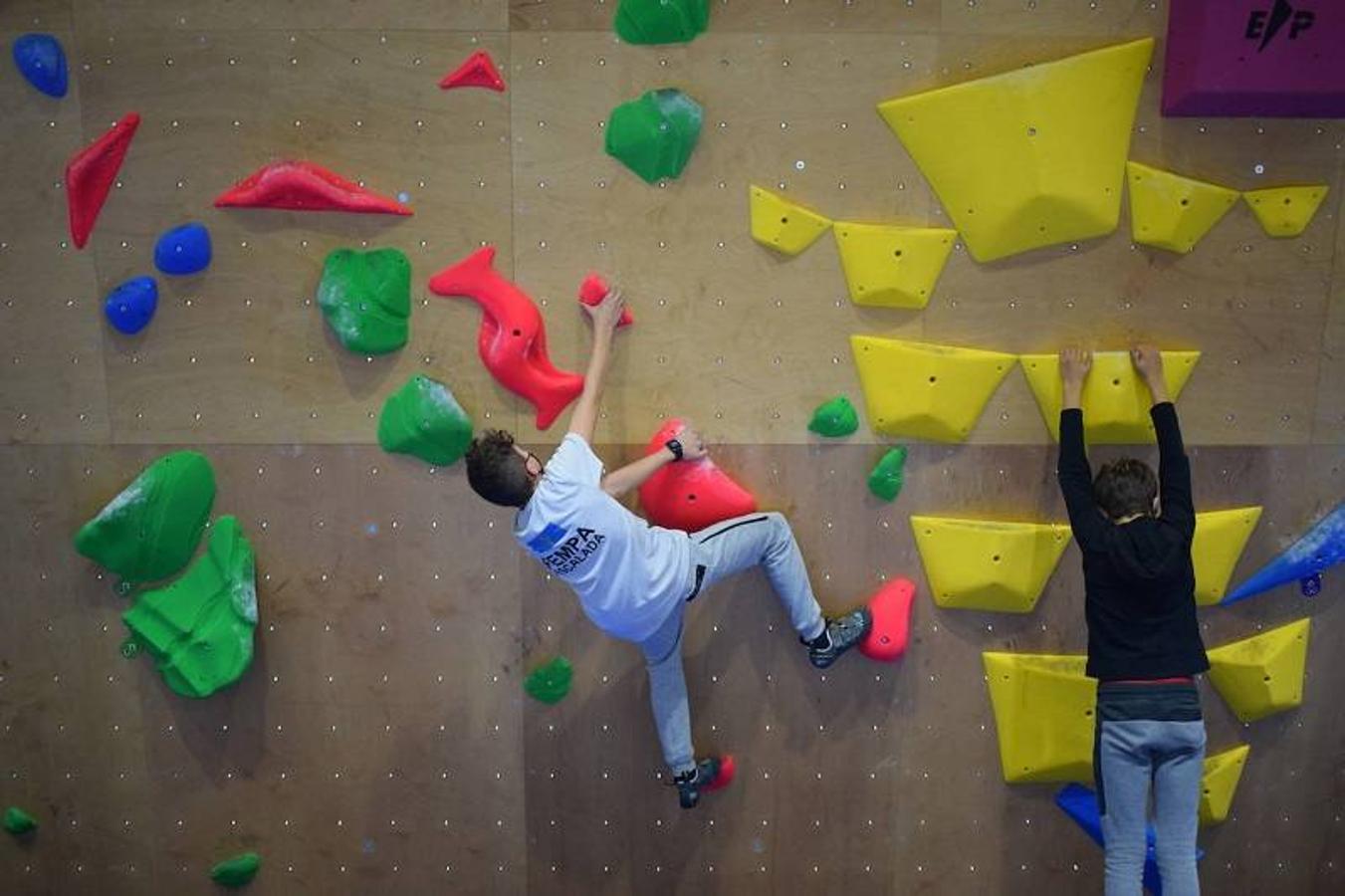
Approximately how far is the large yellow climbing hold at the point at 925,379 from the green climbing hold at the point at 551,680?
3.35 feet

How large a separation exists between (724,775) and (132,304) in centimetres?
189

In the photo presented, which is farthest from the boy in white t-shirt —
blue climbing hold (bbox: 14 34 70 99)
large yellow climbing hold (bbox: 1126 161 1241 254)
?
blue climbing hold (bbox: 14 34 70 99)

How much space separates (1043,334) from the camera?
8.77ft

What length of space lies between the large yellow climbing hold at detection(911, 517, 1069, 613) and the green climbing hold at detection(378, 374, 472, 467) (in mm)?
1155

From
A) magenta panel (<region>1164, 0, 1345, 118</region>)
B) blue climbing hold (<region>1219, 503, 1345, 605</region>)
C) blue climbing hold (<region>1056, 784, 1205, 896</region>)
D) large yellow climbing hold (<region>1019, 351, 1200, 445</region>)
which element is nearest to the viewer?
magenta panel (<region>1164, 0, 1345, 118</region>)

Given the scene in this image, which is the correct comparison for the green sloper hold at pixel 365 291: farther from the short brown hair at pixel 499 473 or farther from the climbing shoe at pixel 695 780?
the climbing shoe at pixel 695 780

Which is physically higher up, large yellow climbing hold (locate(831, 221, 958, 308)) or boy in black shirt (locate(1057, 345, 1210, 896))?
large yellow climbing hold (locate(831, 221, 958, 308))

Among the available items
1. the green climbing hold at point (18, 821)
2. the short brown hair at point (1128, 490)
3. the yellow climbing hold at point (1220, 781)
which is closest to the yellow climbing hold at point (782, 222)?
the short brown hair at point (1128, 490)

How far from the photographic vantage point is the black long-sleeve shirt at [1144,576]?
2350 mm

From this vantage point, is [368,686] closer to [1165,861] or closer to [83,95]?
[83,95]

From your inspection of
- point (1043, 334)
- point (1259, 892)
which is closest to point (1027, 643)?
point (1043, 334)

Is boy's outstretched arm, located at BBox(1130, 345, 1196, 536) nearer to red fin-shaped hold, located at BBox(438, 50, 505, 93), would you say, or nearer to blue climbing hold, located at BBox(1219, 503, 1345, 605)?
blue climbing hold, located at BBox(1219, 503, 1345, 605)

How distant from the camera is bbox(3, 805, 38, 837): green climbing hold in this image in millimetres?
2932

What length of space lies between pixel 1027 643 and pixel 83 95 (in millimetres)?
2680
